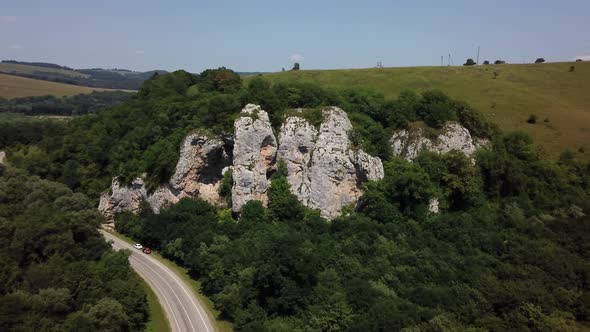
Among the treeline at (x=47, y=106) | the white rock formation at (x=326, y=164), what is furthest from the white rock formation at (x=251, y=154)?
the treeline at (x=47, y=106)

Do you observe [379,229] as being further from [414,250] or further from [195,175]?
[195,175]

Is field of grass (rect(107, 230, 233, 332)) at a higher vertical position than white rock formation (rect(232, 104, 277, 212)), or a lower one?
lower

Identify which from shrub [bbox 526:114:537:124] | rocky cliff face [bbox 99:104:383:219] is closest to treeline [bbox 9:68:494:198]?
rocky cliff face [bbox 99:104:383:219]

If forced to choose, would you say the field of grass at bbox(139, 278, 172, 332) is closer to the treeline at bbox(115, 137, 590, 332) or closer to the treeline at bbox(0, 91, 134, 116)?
the treeline at bbox(115, 137, 590, 332)

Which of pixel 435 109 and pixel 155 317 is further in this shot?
pixel 435 109

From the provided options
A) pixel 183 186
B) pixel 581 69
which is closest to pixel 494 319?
pixel 183 186

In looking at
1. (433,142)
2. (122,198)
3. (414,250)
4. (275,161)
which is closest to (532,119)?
(433,142)
